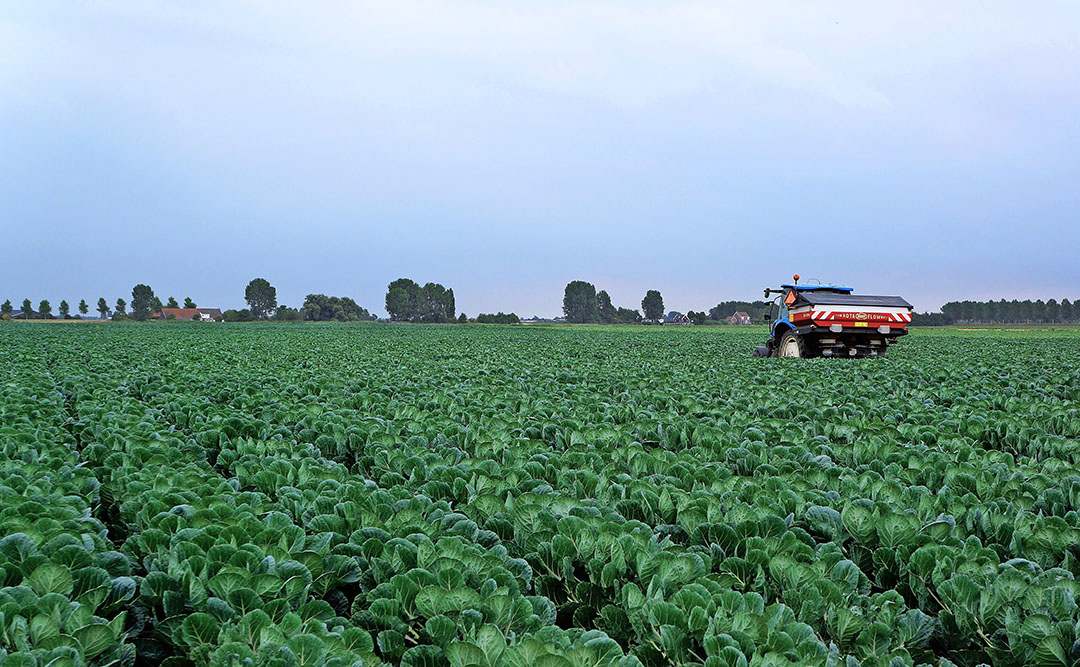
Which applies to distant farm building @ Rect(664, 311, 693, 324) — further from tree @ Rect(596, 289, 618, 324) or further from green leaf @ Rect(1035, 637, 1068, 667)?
green leaf @ Rect(1035, 637, 1068, 667)

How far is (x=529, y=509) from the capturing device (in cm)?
380

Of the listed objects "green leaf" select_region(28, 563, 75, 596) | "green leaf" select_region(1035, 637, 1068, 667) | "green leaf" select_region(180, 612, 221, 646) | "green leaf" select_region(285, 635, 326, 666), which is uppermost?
"green leaf" select_region(28, 563, 75, 596)

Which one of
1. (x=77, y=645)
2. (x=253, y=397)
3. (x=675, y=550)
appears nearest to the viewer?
(x=77, y=645)

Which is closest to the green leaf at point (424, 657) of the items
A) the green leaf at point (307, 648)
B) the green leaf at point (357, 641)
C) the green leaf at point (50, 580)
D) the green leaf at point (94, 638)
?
the green leaf at point (357, 641)

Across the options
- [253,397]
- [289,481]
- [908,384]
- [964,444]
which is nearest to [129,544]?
[289,481]

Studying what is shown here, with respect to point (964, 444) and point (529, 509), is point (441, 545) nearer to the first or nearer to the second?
point (529, 509)

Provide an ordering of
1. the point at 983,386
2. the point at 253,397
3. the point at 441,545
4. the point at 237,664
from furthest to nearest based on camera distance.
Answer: the point at 983,386, the point at 253,397, the point at 441,545, the point at 237,664

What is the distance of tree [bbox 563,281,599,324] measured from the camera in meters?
127

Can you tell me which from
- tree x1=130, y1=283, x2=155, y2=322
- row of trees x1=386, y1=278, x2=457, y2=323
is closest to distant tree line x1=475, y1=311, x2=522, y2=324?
row of trees x1=386, y1=278, x2=457, y2=323

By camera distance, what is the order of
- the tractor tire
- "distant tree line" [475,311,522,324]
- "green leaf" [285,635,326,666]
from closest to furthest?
1. "green leaf" [285,635,326,666]
2. the tractor tire
3. "distant tree line" [475,311,522,324]

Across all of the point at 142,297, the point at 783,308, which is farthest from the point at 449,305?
the point at 783,308

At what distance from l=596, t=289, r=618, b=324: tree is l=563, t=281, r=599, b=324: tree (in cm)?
67

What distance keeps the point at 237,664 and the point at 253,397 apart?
24.4ft

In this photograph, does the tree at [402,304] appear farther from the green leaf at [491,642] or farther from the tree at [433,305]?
the green leaf at [491,642]
